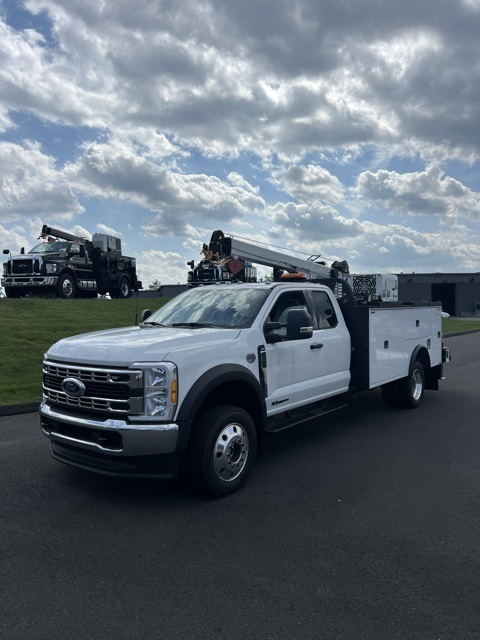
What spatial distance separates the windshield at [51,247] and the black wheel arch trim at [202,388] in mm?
17097

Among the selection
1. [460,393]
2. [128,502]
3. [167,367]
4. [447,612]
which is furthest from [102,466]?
[460,393]

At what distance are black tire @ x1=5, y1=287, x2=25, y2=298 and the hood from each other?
1633 centimetres

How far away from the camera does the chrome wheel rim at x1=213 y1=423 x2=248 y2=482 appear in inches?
178

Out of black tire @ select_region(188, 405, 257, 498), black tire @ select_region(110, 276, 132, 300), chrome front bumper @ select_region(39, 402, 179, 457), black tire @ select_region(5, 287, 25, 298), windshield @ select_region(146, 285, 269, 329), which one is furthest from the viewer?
black tire @ select_region(110, 276, 132, 300)

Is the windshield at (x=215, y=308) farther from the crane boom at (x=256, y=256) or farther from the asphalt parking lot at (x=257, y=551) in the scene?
the crane boom at (x=256, y=256)

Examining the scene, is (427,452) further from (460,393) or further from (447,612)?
(460,393)

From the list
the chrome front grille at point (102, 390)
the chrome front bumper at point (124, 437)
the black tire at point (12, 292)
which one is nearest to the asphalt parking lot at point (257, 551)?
the chrome front bumper at point (124, 437)

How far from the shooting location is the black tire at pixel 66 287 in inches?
782

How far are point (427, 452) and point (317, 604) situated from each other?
3.43m

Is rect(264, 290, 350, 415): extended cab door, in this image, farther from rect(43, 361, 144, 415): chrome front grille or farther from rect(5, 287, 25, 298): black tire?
rect(5, 287, 25, 298): black tire

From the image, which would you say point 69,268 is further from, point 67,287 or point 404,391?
point 404,391

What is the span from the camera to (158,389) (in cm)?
419

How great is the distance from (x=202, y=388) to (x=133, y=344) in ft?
2.34

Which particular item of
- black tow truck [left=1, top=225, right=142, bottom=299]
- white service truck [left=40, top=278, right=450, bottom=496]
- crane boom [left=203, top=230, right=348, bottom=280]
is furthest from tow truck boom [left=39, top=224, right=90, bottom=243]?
white service truck [left=40, top=278, right=450, bottom=496]
